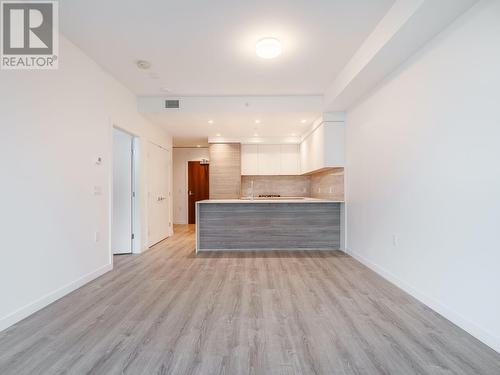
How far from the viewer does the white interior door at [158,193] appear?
5.04 metres

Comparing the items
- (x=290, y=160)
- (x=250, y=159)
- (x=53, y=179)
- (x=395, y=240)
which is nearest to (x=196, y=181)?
(x=250, y=159)

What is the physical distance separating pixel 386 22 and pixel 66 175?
3.61 meters

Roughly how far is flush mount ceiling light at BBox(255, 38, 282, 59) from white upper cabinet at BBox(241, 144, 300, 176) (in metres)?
3.96

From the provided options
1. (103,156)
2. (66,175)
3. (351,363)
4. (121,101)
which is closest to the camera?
(351,363)

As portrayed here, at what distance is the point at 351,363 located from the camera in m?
1.61

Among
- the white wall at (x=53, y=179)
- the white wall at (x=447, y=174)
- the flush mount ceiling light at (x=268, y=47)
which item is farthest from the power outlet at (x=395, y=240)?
the white wall at (x=53, y=179)

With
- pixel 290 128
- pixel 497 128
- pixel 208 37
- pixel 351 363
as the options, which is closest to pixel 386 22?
pixel 497 128

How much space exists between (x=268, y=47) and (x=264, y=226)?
294 cm

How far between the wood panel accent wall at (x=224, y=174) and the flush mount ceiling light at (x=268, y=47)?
3.92 meters

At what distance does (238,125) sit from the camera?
5398mm

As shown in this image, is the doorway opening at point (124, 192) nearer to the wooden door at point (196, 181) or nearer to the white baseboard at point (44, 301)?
the white baseboard at point (44, 301)

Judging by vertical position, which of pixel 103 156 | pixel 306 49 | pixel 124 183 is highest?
pixel 306 49

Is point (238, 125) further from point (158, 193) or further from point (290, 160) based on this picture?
point (158, 193)

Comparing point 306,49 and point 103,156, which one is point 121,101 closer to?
point 103,156
